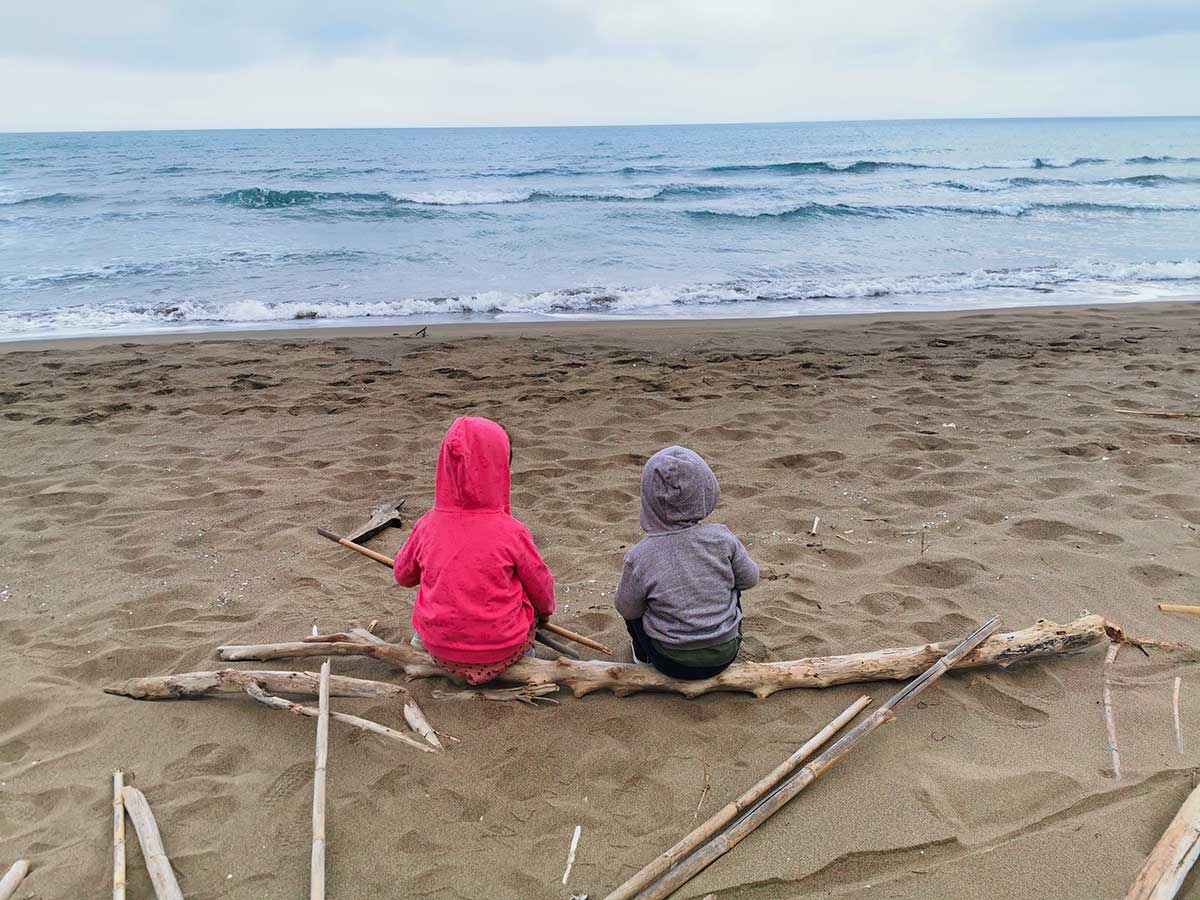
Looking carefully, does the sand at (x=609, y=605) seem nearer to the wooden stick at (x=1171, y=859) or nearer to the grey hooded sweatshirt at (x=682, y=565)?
the wooden stick at (x=1171, y=859)

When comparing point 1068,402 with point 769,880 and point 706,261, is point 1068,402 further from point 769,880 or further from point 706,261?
point 706,261

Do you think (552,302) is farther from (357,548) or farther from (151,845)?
(151,845)

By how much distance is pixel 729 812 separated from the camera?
236 cm

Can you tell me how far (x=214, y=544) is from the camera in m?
4.34

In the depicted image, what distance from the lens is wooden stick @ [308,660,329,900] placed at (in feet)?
6.98

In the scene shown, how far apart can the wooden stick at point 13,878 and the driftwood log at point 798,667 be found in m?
1.25

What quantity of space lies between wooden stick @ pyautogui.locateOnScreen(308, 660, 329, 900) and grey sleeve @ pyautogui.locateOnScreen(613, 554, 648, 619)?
1.10 m

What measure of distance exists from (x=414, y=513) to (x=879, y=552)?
2655 mm

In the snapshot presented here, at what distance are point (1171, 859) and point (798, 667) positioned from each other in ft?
4.00

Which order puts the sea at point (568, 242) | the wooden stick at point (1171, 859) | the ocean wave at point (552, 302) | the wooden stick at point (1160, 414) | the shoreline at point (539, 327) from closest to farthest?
the wooden stick at point (1171, 859)
the wooden stick at point (1160, 414)
the shoreline at point (539, 327)
the ocean wave at point (552, 302)
the sea at point (568, 242)

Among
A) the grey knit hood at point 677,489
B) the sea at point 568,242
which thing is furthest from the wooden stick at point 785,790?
the sea at point 568,242

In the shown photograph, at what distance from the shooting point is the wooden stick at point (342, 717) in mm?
2799

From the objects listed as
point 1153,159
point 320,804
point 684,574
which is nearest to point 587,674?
→ point 684,574

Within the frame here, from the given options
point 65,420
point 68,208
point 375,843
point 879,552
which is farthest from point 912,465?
point 68,208
